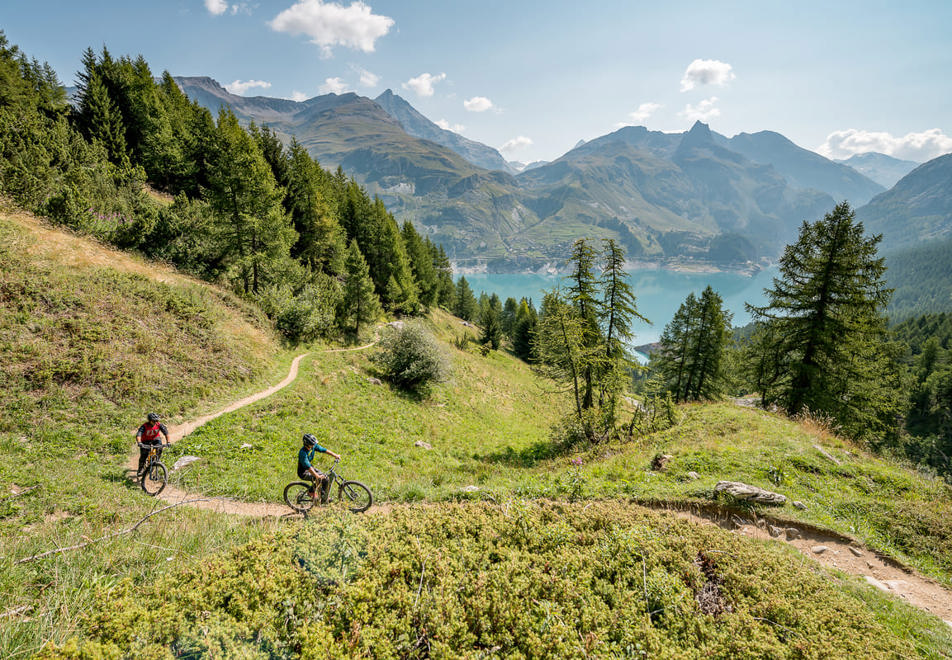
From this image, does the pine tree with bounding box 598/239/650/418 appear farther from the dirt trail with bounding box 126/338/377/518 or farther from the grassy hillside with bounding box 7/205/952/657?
the dirt trail with bounding box 126/338/377/518

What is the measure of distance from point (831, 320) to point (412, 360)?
23.7 metres

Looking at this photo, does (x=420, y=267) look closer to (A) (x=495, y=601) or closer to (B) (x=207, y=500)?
(B) (x=207, y=500)

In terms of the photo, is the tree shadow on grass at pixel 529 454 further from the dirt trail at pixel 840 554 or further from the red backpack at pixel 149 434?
the red backpack at pixel 149 434

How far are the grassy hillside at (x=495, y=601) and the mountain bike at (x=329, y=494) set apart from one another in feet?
9.75

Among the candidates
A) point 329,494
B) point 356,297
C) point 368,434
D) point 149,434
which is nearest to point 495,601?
point 329,494

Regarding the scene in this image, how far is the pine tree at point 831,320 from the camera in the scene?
1736 centimetres

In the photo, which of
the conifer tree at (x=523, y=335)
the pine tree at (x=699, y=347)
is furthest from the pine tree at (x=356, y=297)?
the conifer tree at (x=523, y=335)

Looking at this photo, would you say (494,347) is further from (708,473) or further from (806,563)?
(806,563)

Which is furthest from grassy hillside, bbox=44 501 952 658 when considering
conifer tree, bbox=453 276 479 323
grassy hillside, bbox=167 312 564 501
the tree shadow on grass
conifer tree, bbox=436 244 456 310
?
conifer tree, bbox=453 276 479 323

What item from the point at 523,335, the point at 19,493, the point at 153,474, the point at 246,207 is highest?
the point at 246,207

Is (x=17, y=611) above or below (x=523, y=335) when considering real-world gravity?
above

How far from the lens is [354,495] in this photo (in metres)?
9.14

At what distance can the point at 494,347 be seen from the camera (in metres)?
50.4

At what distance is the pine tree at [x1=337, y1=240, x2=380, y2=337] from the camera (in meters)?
29.7
